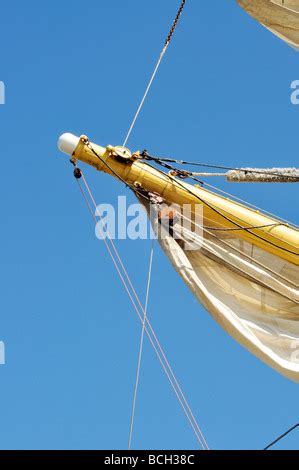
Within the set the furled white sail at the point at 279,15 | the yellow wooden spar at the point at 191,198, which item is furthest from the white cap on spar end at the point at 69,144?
the furled white sail at the point at 279,15

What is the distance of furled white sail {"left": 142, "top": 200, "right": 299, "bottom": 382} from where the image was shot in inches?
987

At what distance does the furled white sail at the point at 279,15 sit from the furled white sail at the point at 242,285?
3.71m

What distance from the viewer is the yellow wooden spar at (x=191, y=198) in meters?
25.8

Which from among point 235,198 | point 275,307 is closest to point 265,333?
point 275,307

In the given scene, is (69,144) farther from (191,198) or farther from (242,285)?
(242,285)

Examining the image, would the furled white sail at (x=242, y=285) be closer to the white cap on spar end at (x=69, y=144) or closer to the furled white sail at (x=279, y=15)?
the white cap on spar end at (x=69, y=144)

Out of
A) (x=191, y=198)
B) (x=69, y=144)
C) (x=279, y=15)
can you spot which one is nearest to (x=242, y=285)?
(x=191, y=198)

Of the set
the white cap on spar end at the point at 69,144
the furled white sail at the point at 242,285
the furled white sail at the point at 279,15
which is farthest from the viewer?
the furled white sail at the point at 279,15

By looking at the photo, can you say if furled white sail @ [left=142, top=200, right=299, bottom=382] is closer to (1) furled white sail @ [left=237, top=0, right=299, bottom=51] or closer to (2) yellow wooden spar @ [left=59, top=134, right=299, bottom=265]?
(2) yellow wooden spar @ [left=59, top=134, right=299, bottom=265]

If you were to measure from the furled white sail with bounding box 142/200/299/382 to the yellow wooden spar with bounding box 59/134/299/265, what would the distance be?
0.53ft

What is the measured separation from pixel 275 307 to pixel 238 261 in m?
0.89

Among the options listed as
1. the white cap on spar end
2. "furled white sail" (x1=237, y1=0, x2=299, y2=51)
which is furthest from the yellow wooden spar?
"furled white sail" (x1=237, y1=0, x2=299, y2=51)
